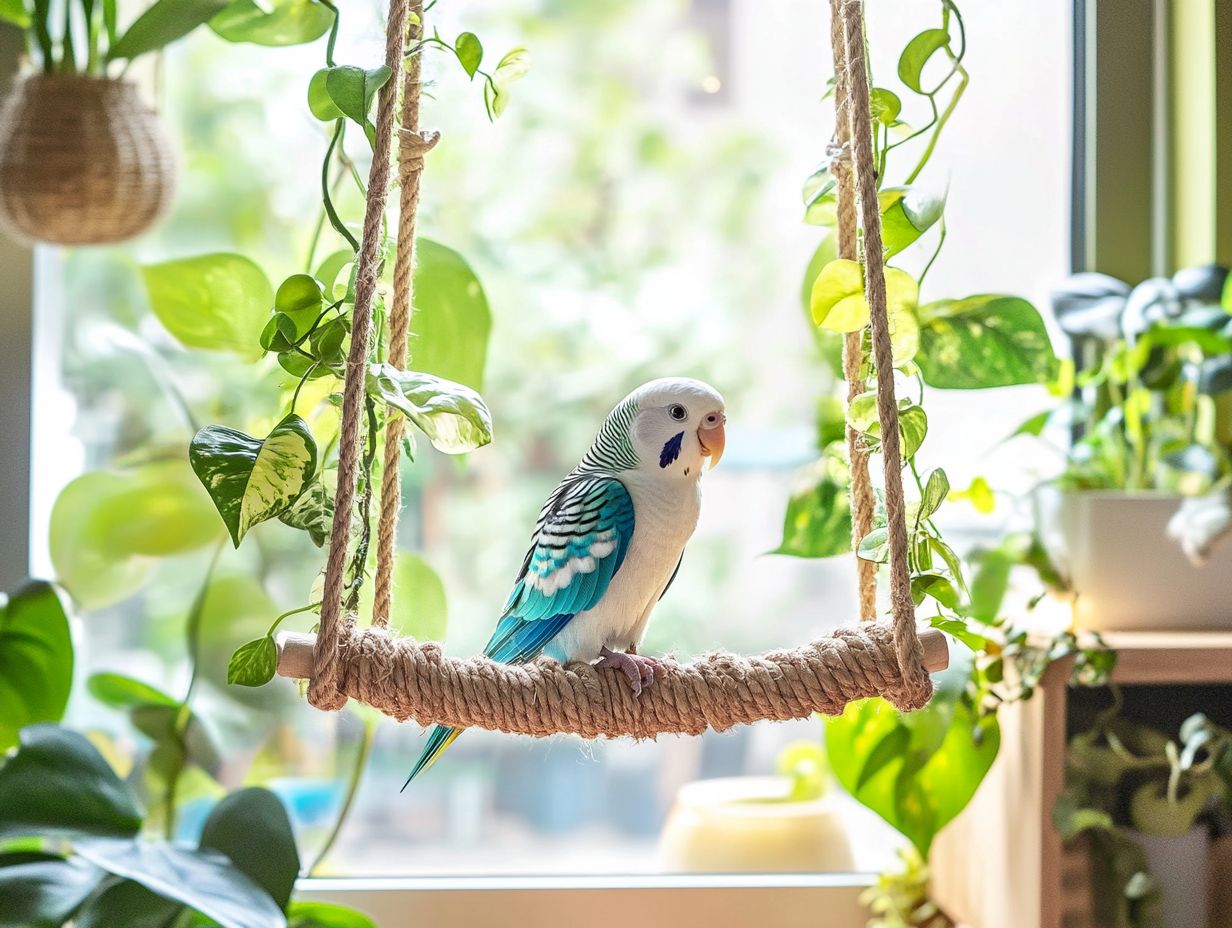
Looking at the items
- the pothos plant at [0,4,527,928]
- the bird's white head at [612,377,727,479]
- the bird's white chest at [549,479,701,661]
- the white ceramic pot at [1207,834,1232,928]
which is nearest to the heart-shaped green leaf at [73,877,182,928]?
the pothos plant at [0,4,527,928]

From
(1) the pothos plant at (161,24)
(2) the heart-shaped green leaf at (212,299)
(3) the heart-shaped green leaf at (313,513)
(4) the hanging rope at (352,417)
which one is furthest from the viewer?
(2) the heart-shaped green leaf at (212,299)

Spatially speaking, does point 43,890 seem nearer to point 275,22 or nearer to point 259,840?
point 259,840

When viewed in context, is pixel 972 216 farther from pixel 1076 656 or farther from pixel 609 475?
pixel 609 475

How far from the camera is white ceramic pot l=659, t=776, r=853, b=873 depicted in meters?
1.35

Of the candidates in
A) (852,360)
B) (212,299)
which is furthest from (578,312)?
(852,360)

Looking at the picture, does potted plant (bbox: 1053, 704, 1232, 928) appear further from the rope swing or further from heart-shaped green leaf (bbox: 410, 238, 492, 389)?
heart-shaped green leaf (bbox: 410, 238, 492, 389)

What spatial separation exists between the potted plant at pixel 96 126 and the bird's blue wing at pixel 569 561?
2.01 ft

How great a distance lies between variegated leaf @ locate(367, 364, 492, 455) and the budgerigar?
0.11 metres

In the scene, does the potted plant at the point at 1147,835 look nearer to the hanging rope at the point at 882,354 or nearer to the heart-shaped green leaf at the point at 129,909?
the hanging rope at the point at 882,354

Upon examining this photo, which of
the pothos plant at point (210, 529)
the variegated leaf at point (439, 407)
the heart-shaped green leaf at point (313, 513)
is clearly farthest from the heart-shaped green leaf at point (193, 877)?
the variegated leaf at point (439, 407)

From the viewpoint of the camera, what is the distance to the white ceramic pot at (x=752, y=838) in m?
1.35

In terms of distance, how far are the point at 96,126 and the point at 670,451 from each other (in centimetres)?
77

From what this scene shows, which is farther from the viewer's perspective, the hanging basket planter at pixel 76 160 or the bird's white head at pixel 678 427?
the hanging basket planter at pixel 76 160

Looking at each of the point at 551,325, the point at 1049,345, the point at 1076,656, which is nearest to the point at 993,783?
the point at 1076,656
